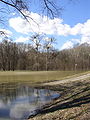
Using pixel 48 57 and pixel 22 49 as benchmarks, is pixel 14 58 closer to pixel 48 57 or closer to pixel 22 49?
pixel 22 49

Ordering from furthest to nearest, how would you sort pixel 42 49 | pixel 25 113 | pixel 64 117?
pixel 42 49
pixel 25 113
pixel 64 117

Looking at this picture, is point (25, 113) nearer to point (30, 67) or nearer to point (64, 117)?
point (64, 117)

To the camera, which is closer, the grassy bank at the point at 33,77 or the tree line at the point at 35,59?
the grassy bank at the point at 33,77

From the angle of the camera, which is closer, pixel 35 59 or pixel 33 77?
pixel 33 77

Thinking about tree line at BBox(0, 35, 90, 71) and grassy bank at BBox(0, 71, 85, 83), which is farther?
tree line at BBox(0, 35, 90, 71)

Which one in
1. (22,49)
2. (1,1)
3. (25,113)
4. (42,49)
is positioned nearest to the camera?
(1,1)

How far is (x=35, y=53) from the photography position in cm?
7962

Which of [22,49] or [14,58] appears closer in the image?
[14,58]

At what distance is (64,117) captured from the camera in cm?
845

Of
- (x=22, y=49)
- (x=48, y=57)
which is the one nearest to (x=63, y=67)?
(x=48, y=57)

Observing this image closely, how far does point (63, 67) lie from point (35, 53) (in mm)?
17460

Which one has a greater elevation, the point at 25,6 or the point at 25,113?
the point at 25,6

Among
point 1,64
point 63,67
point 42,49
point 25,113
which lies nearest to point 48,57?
point 42,49

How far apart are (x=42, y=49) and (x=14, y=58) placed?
18.9 metres
